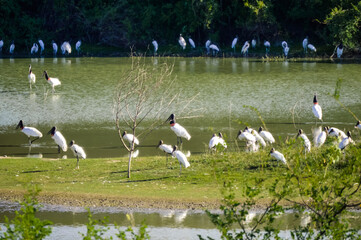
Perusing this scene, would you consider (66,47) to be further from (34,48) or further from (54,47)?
(34,48)

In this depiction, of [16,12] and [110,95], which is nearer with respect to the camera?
[110,95]

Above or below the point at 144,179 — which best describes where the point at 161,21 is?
above

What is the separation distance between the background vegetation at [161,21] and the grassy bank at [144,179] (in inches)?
906

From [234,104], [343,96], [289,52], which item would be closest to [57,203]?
[234,104]

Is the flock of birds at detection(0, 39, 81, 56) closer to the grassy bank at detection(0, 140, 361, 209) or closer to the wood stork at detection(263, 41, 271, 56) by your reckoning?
the wood stork at detection(263, 41, 271, 56)

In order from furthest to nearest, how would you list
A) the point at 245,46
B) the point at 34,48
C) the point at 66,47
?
the point at 34,48 → the point at 66,47 → the point at 245,46

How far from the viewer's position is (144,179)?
45.1 ft

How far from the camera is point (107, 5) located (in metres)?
41.8

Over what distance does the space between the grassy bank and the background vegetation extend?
75.5 feet

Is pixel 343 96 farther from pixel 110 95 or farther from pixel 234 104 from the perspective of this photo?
pixel 110 95

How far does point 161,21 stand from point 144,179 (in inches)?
1073

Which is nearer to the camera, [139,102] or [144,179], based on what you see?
[139,102]

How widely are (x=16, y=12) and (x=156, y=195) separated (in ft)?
101

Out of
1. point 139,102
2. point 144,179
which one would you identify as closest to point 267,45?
point 144,179
